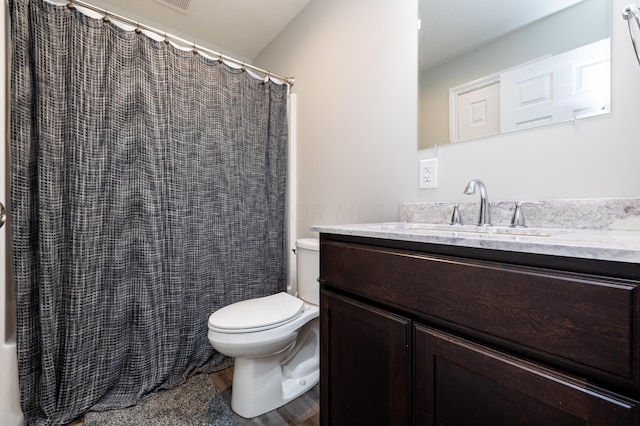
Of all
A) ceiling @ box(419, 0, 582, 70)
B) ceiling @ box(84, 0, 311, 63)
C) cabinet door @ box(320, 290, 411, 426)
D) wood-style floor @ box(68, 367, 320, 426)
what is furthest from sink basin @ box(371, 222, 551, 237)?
ceiling @ box(84, 0, 311, 63)

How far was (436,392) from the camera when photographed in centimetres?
62

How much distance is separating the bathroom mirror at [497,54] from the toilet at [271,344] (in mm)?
910

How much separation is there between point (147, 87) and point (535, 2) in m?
1.67

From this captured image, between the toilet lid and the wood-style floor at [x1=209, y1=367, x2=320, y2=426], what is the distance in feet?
1.35

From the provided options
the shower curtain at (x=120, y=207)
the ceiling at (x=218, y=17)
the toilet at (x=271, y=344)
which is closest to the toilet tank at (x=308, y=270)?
the toilet at (x=271, y=344)

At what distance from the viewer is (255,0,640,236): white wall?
79cm

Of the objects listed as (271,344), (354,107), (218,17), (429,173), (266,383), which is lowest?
(266,383)

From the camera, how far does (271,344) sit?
3.79 feet

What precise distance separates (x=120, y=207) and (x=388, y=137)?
4.39ft

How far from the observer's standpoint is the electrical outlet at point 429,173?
1171 millimetres

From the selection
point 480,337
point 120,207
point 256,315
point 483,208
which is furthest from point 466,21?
point 120,207

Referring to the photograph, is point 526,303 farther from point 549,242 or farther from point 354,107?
point 354,107

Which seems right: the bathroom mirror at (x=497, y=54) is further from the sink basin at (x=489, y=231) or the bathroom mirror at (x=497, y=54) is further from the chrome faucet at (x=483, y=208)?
the sink basin at (x=489, y=231)

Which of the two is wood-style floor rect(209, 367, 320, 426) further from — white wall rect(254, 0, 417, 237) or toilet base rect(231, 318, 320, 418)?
white wall rect(254, 0, 417, 237)
